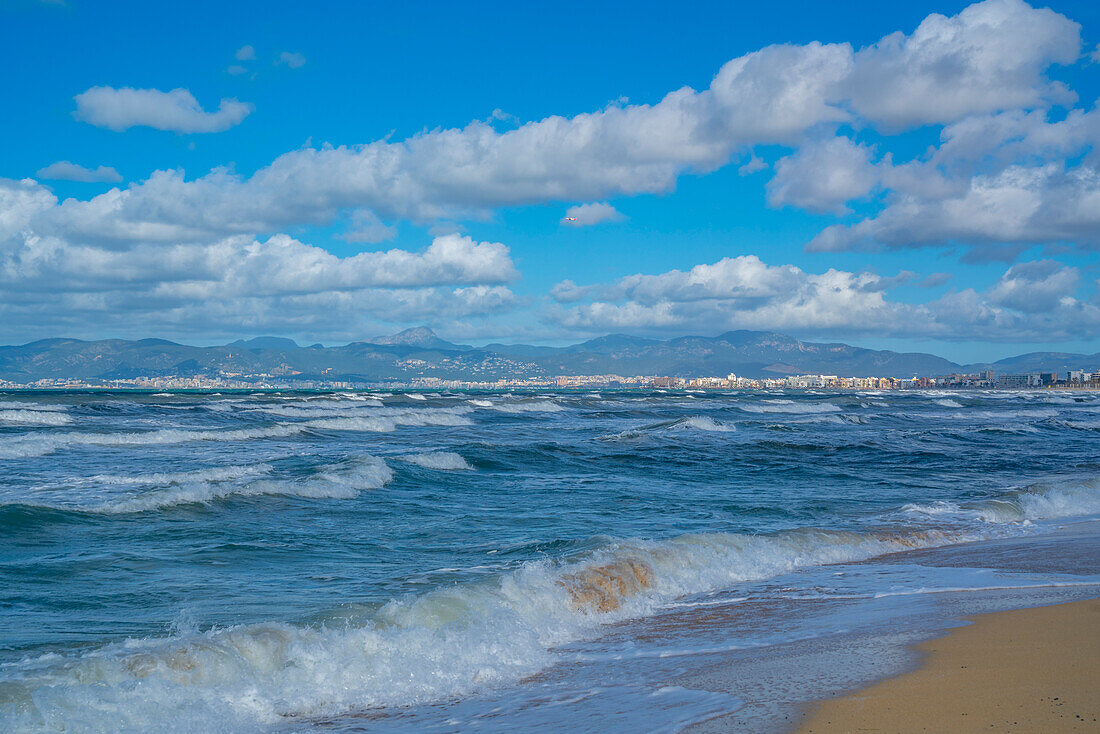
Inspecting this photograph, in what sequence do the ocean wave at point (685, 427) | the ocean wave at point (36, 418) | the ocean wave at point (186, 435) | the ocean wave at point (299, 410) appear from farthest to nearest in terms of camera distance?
the ocean wave at point (299, 410) → the ocean wave at point (36, 418) → the ocean wave at point (685, 427) → the ocean wave at point (186, 435)

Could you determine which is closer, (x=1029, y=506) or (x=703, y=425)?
(x=1029, y=506)

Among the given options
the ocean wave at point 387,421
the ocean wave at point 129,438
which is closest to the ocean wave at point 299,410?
the ocean wave at point 387,421

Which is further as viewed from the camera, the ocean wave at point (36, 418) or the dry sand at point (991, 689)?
the ocean wave at point (36, 418)

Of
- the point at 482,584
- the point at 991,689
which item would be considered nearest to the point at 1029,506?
the point at 482,584

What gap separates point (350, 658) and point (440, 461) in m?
15.2

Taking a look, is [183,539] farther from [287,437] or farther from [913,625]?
[287,437]

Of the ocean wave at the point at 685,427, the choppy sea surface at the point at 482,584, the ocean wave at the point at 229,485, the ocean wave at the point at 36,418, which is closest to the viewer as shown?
the choppy sea surface at the point at 482,584

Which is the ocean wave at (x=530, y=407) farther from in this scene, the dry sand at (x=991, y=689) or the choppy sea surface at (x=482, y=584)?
the dry sand at (x=991, y=689)

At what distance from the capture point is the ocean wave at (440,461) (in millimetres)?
20908

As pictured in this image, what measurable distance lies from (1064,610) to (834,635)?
213 centimetres

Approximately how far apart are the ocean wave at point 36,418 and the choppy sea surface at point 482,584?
15596 millimetres

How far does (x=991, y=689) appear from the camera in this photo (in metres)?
4.93

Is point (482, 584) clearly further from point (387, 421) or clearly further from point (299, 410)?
point (299, 410)

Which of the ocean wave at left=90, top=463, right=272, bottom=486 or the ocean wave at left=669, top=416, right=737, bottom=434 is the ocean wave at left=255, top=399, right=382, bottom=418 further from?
the ocean wave at left=90, top=463, right=272, bottom=486
